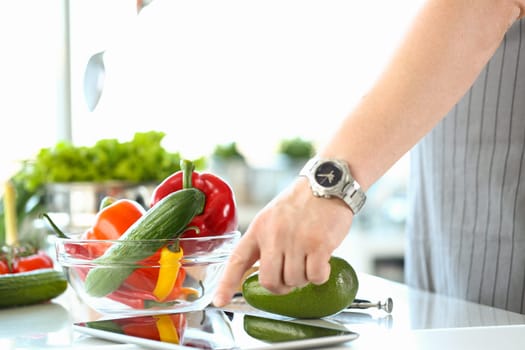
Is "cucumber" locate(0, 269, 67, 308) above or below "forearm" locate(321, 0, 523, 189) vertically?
below

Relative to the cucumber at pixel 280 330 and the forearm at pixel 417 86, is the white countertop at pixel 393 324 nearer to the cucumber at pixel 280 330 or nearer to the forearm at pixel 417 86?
the cucumber at pixel 280 330

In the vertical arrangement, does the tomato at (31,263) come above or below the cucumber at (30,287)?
above

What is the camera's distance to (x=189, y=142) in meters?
4.05

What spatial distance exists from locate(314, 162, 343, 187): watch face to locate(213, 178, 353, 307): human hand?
0.02 meters

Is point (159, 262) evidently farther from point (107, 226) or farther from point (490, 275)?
point (490, 275)

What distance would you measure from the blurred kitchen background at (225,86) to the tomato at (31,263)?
114cm

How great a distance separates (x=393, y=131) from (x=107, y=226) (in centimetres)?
37

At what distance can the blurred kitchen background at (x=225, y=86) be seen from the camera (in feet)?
10.1

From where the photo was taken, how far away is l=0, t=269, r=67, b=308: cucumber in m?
1.07

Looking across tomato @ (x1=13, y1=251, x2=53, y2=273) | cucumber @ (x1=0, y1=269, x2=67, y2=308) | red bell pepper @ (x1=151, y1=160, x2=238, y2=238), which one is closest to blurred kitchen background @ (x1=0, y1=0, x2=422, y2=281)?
tomato @ (x1=13, y1=251, x2=53, y2=273)

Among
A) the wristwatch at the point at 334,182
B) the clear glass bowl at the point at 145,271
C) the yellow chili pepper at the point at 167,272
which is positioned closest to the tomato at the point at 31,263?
the clear glass bowl at the point at 145,271

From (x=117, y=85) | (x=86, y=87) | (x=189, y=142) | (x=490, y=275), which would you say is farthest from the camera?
(x=189, y=142)

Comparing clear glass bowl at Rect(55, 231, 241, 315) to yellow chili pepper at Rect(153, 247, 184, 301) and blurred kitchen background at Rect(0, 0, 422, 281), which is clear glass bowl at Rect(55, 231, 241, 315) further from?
blurred kitchen background at Rect(0, 0, 422, 281)

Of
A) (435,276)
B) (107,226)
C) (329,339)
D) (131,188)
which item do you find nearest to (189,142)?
(131,188)
